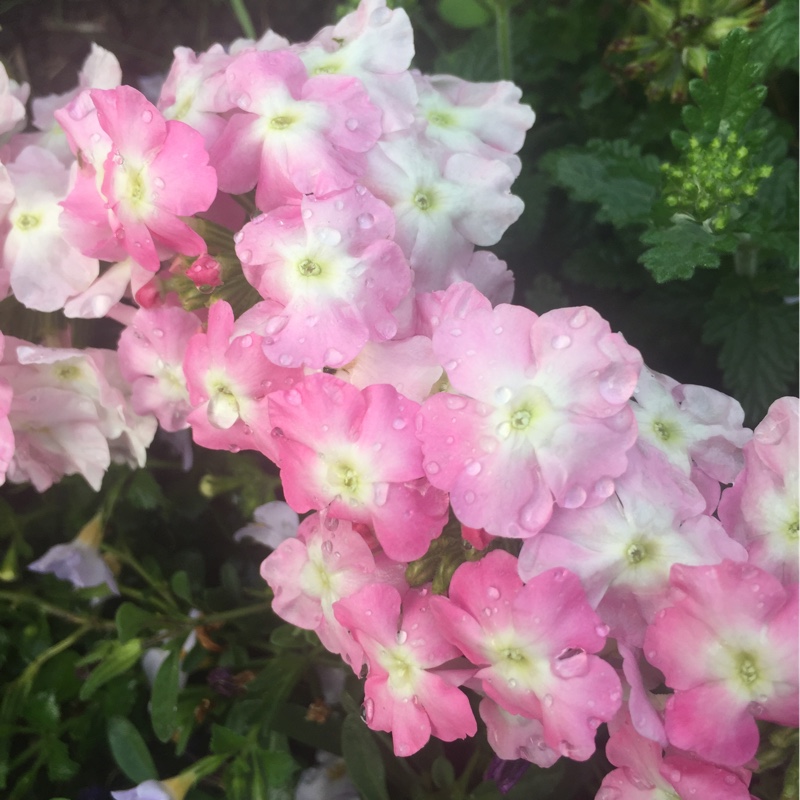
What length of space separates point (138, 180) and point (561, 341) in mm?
475

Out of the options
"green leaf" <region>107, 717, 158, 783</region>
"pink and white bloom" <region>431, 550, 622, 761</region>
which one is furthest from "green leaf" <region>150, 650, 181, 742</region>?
"pink and white bloom" <region>431, 550, 622, 761</region>

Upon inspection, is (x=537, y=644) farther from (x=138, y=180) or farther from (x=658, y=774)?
(x=138, y=180)

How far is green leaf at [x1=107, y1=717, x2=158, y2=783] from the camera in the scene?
1041 millimetres

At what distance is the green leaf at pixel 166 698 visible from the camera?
107cm

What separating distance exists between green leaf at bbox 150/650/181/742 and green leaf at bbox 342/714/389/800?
9.0 inches

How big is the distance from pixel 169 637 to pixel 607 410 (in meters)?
0.78

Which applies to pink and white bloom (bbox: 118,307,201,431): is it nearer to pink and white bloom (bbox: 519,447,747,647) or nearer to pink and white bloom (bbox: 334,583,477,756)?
pink and white bloom (bbox: 334,583,477,756)

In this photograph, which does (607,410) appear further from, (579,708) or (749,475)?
(579,708)

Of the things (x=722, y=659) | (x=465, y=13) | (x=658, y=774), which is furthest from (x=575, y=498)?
(x=465, y=13)

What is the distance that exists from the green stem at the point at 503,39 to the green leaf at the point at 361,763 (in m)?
1.06

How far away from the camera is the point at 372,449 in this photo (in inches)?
32.1

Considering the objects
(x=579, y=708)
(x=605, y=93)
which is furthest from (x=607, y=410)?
(x=605, y=93)

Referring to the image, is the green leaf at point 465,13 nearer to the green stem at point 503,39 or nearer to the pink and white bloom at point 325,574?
the green stem at point 503,39

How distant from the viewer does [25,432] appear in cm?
110
